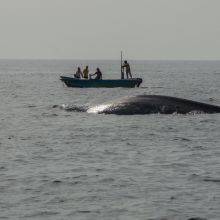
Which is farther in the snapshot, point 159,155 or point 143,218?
point 159,155

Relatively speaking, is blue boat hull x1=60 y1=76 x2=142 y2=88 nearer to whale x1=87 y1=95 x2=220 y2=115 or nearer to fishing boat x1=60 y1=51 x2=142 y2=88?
fishing boat x1=60 y1=51 x2=142 y2=88

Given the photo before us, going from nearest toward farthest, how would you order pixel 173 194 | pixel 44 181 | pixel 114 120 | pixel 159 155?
pixel 173 194, pixel 44 181, pixel 159 155, pixel 114 120

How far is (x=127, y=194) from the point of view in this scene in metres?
20.1

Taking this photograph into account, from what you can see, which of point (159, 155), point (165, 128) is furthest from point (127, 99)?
point (159, 155)

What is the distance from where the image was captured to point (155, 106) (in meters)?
40.0

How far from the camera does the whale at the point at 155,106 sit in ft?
130

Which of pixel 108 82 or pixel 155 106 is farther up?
pixel 155 106

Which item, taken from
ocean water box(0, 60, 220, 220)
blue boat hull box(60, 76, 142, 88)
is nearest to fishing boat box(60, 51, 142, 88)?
blue boat hull box(60, 76, 142, 88)

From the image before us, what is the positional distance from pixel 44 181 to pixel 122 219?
4.77 metres

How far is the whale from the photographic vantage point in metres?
39.5

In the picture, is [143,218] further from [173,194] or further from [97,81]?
[97,81]

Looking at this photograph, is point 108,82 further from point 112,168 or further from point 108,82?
point 112,168

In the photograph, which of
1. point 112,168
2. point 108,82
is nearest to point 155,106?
point 112,168

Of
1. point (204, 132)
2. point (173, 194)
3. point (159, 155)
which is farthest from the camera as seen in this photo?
point (204, 132)
